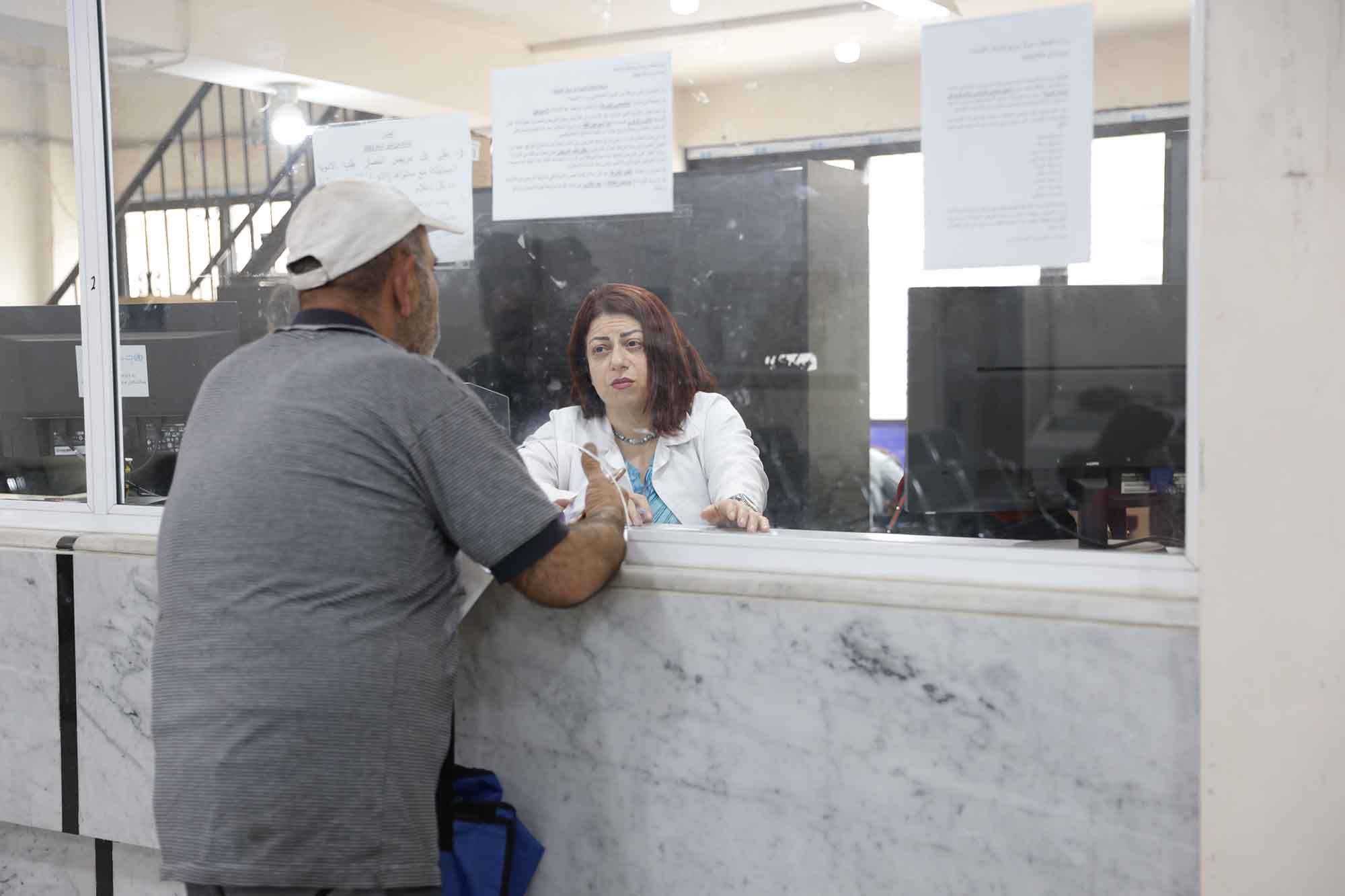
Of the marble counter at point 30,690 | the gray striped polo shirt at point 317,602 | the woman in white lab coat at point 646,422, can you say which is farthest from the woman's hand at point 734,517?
the marble counter at point 30,690

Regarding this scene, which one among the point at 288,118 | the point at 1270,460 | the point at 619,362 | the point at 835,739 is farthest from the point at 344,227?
the point at 1270,460

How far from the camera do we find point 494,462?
4.60 ft

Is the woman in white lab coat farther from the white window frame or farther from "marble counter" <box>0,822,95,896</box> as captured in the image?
"marble counter" <box>0,822,95,896</box>

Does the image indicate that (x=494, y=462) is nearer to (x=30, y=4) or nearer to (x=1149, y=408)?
(x=1149, y=408)

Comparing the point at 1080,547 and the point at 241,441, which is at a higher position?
the point at 241,441

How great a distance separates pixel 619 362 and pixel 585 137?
14.8 inches

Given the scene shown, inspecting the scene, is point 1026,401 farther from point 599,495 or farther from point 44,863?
point 44,863

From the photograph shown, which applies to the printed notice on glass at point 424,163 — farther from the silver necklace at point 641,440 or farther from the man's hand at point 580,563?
the man's hand at point 580,563

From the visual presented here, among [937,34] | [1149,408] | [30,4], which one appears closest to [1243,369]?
[1149,408]

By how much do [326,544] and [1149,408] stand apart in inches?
44.5

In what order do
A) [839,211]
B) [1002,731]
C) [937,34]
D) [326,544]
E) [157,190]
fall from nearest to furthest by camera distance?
Result: [326,544] → [1002,731] → [937,34] → [839,211] → [157,190]

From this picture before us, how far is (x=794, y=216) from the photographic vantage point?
1862 mm

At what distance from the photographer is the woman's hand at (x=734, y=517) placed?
182 cm

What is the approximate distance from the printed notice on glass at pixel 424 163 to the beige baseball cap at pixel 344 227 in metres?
0.42
